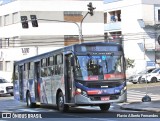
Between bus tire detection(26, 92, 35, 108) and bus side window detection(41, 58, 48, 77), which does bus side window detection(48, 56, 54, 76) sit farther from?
bus tire detection(26, 92, 35, 108)

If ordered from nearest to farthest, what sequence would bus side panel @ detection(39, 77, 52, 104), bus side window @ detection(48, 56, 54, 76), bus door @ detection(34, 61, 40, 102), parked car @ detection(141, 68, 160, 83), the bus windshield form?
1. the bus windshield
2. bus side window @ detection(48, 56, 54, 76)
3. bus side panel @ detection(39, 77, 52, 104)
4. bus door @ detection(34, 61, 40, 102)
5. parked car @ detection(141, 68, 160, 83)

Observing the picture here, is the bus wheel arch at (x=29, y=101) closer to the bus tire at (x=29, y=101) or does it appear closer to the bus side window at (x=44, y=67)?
the bus tire at (x=29, y=101)

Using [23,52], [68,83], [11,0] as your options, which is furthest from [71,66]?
[11,0]

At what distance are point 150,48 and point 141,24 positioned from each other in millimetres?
3814

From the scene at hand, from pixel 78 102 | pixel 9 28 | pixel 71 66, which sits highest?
pixel 9 28

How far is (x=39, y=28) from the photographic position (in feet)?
229

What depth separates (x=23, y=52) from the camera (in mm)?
67438

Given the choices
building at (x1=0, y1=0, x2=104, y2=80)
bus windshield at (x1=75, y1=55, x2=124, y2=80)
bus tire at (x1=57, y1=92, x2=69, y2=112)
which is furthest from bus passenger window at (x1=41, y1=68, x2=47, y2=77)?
building at (x1=0, y1=0, x2=104, y2=80)

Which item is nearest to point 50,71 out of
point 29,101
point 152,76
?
point 29,101

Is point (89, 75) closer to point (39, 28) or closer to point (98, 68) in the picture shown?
point (98, 68)

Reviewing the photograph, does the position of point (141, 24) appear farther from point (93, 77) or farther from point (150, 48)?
point (93, 77)

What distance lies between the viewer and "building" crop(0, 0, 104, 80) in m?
68.8

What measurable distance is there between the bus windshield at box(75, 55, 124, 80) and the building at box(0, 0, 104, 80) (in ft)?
156

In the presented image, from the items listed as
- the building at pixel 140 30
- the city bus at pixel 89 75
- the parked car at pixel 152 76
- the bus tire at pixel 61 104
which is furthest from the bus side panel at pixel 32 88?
the building at pixel 140 30
